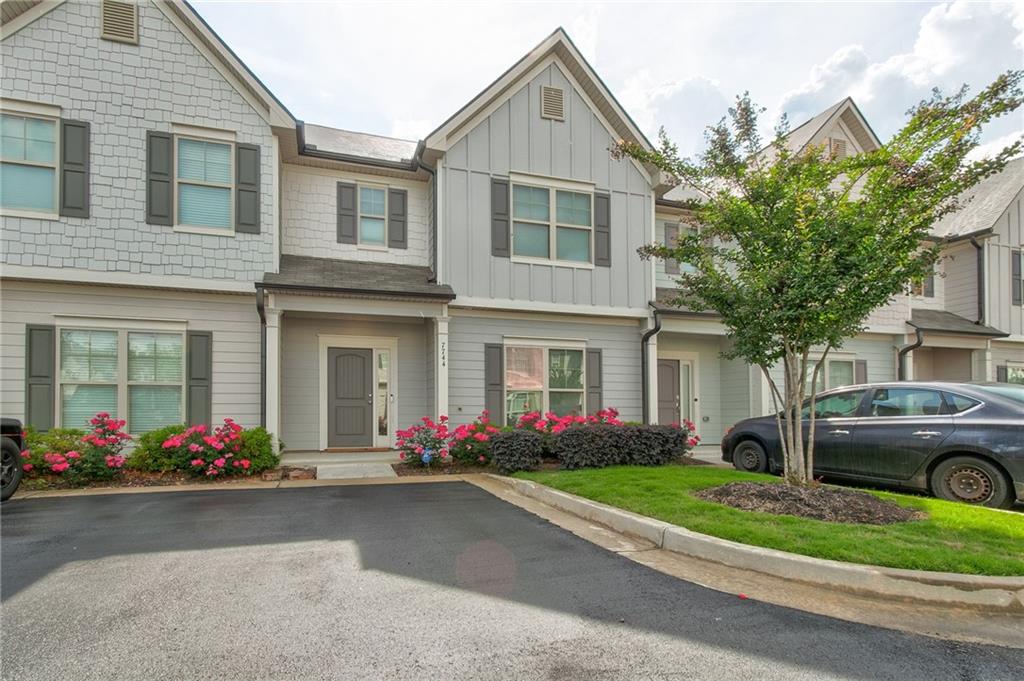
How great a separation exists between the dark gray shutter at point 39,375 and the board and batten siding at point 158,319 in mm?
93

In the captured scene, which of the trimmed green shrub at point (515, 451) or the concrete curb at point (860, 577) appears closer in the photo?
the concrete curb at point (860, 577)

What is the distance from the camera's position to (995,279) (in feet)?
50.3

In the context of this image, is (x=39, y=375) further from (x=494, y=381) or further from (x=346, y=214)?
(x=494, y=381)

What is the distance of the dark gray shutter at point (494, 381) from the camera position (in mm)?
10898

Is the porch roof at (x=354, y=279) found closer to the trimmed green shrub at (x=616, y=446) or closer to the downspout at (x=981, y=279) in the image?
the trimmed green shrub at (x=616, y=446)

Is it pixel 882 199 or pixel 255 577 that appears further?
pixel 882 199

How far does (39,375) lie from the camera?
28.4ft

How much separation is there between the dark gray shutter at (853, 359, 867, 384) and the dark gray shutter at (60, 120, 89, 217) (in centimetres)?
1705

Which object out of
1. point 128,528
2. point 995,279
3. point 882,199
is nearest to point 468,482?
point 128,528

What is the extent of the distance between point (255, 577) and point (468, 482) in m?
4.51

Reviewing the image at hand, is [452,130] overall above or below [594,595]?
above

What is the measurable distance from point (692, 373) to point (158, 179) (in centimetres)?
1228

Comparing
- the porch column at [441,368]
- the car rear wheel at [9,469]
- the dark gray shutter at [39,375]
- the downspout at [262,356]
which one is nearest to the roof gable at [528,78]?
A: the porch column at [441,368]

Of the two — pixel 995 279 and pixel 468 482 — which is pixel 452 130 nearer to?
pixel 468 482
